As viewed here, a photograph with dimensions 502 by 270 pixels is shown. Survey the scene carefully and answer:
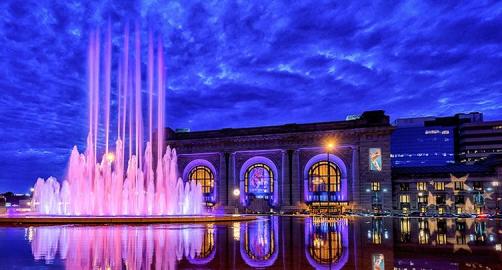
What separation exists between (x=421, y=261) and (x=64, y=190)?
1214 inches

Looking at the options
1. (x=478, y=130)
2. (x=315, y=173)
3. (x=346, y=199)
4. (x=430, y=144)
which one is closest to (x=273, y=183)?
(x=315, y=173)

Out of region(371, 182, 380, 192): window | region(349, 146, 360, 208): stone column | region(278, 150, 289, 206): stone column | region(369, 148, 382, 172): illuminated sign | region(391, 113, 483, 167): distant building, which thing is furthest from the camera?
region(391, 113, 483, 167): distant building

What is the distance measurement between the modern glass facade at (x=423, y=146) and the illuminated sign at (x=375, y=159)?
84088 mm

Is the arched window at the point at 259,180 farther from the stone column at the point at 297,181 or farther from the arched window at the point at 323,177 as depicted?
the arched window at the point at 323,177

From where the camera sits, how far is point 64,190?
3756 centimetres

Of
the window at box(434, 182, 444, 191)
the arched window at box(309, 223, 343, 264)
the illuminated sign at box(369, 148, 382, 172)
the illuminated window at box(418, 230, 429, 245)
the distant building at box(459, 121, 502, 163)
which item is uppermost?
the distant building at box(459, 121, 502, 163)

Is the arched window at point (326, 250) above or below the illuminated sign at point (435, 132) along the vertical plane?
below

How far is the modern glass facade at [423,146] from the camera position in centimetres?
14675

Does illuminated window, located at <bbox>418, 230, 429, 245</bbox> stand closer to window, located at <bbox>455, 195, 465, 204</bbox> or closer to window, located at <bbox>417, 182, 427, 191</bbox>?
window, located at <bbox>455, 195, 465, 204</bbox>

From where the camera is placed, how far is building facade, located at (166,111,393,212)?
68188 mm

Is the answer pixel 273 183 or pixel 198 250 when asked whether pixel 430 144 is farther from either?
pixel 198 250

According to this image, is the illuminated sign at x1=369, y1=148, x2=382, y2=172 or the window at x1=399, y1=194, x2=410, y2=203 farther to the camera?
the window at x1=399, y1=194, x2=410, y2=203

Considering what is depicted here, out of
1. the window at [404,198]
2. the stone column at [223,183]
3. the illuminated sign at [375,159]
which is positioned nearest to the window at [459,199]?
the window at [404,198]

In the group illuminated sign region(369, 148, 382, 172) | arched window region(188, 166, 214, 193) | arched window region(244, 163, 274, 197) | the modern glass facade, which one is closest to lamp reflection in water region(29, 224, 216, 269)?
illuminated sign region(369, 148, 382, 172)
